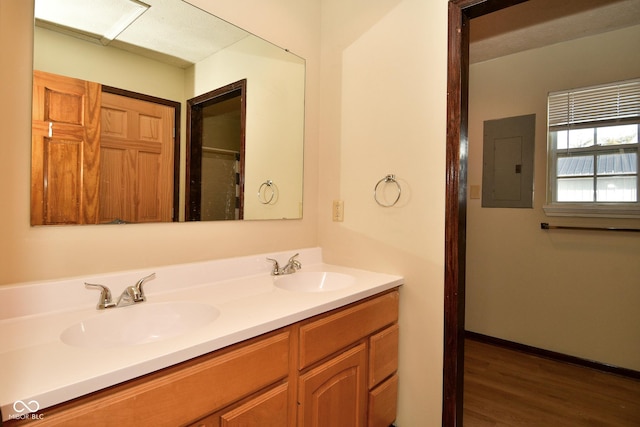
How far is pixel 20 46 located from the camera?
3.21 feet

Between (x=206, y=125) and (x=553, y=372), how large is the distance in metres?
2.85

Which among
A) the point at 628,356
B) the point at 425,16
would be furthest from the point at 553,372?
the point at 425,16

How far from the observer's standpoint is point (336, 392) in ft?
Result: 4.00

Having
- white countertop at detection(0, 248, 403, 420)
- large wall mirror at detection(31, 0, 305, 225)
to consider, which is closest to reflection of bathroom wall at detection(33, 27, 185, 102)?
large wall mirror at detection(31, 0, 305, 225)

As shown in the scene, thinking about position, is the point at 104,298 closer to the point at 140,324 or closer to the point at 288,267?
the point at 140,324

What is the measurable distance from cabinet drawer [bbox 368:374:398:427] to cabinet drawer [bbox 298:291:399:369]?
0.94 feet

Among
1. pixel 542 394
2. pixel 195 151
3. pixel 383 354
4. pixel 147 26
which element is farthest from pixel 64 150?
pixel 542 394

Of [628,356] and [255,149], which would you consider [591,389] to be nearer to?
[628,356]

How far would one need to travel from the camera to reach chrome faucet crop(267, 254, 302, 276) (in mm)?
1611

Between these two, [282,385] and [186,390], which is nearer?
[186,390]

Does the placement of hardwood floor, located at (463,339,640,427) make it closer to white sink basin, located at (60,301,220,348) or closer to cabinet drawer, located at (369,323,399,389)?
cabinet drawer, located at (369,323,399,389)

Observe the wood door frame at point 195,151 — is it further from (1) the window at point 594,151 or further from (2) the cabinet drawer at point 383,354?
(1) the window at point 594,151

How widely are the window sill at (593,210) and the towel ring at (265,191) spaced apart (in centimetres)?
220

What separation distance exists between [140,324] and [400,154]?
4.40 ft
